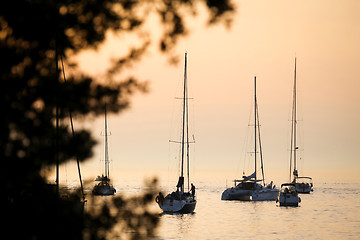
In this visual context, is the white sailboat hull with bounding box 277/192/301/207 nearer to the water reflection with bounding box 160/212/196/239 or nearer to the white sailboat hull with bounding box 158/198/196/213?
the water reflection with bounding box 160/212/196/239

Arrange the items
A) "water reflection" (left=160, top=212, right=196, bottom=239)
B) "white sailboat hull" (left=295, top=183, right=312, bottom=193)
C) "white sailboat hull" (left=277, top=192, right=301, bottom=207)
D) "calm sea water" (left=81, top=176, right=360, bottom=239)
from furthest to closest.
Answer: "white sailboat hull" (left=295, top=183, right=312, bottom=193) → "white sailboat hull" (left=277, top=192, right=301, bottom=207) → "calm sea water" (left=81, top=176, right=360, bottom=239) → "water reflection" (left=160, top=212, right=196, bottom=239)

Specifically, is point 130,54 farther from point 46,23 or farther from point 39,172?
point 39,172

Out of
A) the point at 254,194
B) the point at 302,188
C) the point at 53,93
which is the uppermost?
the point at 53,93

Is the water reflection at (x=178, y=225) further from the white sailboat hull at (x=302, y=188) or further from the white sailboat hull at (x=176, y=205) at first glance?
the white sailboat hull at (x=302, y=188)

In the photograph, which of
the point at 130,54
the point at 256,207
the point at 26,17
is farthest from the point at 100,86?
the point at 256,207

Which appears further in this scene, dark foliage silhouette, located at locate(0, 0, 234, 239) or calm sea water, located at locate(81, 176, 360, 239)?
calm sea water, located at locate(81, 176, 360, 239)

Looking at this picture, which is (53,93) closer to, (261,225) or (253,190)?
(261,225)

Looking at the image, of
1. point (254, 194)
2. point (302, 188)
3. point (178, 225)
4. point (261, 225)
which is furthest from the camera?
point (302, 188)

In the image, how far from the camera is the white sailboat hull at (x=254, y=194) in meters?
87.9

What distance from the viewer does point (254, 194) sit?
8744cm

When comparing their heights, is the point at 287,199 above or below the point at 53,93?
below

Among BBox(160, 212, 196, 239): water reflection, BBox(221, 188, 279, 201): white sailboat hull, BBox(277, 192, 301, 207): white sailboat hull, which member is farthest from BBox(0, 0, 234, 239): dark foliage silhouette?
BBox(221, 188, 279, 201): white sailboat hull

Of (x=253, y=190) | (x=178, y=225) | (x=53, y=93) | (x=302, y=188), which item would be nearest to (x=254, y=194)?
(x=253, y=190)

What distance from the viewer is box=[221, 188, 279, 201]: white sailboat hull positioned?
87875mm
